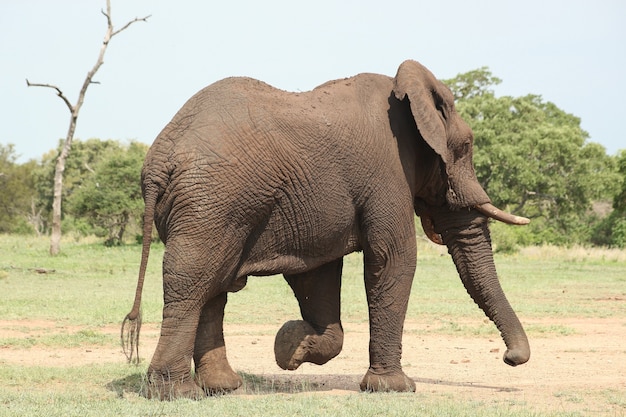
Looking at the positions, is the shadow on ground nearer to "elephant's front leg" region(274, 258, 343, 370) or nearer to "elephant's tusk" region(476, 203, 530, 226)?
"elephant's front leg" region(274, 258, 343, 370)

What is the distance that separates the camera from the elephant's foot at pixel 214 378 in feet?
27.9

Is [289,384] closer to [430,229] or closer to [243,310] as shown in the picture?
[430,229]

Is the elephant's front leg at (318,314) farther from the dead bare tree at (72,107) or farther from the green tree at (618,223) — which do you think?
the green tree at (618,223)

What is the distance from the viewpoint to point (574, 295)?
19203 millimetres

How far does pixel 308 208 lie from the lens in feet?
26.5

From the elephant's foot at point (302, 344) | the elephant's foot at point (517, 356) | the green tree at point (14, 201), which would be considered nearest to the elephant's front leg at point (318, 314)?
the elephant's foot at point (302, 344)

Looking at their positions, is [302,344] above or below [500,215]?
below

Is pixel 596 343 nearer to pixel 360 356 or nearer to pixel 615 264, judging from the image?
pixel 360 356

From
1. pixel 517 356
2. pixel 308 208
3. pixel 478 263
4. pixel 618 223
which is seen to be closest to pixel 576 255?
pixel 618 223

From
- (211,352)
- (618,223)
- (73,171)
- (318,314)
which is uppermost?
(73,171)

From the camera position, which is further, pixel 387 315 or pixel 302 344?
pixel 302 344

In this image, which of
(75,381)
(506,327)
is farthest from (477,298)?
(75,381)

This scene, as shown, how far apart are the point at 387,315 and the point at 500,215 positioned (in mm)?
1328

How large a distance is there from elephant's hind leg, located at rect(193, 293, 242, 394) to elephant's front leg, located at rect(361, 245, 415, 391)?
1.22 meters
